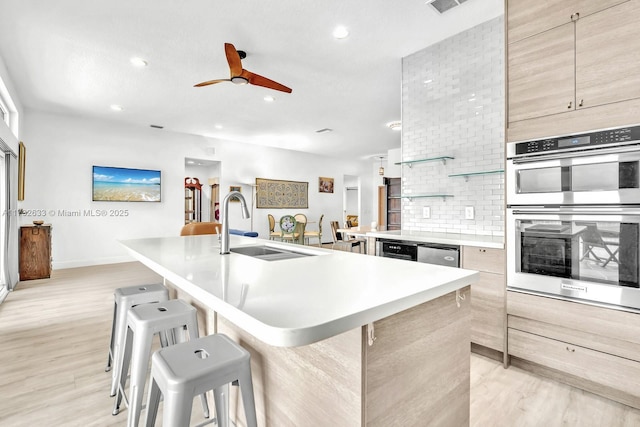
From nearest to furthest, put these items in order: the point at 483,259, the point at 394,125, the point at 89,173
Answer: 1. the point at 483,259
2. the point at 89,173
3. the point at 394,125

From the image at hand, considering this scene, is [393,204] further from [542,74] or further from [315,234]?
[542,74]

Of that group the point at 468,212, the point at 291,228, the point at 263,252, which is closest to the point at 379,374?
the point at 263,252

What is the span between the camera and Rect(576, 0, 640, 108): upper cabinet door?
5.51 feet

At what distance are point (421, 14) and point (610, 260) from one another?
90.8 inches

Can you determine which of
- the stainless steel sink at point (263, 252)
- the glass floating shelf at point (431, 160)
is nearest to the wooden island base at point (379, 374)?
the stainless steel sink at point (263, 252)

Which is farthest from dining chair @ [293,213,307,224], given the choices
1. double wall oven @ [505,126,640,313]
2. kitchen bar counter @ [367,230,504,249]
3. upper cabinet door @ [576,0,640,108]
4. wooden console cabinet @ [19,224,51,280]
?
upper cabinet door @ [576,0,640,108]

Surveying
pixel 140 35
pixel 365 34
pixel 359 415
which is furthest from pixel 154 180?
pixel 359 415

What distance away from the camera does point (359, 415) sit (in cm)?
87

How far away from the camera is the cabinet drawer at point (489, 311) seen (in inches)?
86.0

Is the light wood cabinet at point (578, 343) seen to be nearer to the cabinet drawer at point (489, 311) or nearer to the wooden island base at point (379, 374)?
the cabinet drawer at point (489, 311)

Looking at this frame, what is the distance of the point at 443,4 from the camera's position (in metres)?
2.54

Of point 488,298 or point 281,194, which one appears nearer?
point 488,298

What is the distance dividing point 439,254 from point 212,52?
122 inches

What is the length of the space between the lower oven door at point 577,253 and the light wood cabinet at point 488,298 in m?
0.09
